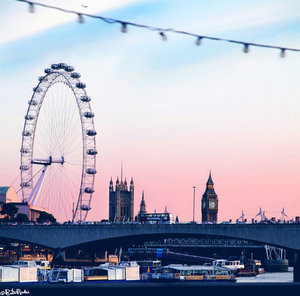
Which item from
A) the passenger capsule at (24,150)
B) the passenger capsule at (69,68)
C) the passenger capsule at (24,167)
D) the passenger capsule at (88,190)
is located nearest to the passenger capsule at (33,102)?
the passenger capsule at (24,150)

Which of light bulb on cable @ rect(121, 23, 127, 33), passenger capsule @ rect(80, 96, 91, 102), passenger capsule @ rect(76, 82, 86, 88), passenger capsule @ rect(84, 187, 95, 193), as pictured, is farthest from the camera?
passenger capsule @ rect(84, 187, 95, 193)

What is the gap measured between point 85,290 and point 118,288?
7.78 ft

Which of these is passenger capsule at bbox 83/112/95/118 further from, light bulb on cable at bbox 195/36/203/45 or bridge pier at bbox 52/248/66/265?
light bulb on cable at bbox 195/36/203/45

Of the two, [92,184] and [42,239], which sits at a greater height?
[92,184]

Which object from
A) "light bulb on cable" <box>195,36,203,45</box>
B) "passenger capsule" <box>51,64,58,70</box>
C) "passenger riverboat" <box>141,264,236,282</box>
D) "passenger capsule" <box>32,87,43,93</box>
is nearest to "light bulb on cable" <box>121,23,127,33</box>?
"light bulb on cable" <box>195,36,203,45</box>

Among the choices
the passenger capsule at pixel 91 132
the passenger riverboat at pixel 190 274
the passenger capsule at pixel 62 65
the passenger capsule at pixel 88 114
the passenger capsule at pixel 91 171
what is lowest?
the passenger riverboat at pixel 190 274

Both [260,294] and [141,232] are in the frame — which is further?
[141,232]

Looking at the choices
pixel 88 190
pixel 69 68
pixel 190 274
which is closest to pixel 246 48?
pixel 190 274

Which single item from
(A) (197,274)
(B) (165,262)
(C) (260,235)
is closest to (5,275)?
(A) (197,274)

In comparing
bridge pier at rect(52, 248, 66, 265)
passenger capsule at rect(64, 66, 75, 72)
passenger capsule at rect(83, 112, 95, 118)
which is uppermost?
passenger capsule at rect(64, 66, 75, 72)

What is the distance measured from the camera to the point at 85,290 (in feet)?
164

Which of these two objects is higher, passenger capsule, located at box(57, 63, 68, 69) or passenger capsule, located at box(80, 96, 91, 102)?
passenger capsule, located at box(57, 63, 68, 69)

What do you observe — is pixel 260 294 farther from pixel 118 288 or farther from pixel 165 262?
pixel 165 262

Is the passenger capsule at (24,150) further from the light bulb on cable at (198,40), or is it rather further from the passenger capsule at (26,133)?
the light bulb on cable at (198,40)
